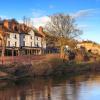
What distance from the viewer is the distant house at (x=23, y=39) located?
4156 inches

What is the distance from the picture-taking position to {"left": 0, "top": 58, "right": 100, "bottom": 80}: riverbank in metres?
73.9

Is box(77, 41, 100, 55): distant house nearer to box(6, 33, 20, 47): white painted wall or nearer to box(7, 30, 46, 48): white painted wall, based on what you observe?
box(7, 30, 46, 48): white painted wall

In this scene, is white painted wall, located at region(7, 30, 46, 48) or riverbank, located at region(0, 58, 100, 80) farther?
white painted wall, located at region(7, 30, 46, 48)

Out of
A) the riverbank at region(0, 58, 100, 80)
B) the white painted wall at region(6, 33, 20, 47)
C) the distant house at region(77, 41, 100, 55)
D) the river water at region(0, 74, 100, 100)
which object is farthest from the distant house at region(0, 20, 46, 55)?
the river water at region(0, 74, 100, 100)

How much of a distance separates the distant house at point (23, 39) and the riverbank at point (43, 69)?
17988 mm

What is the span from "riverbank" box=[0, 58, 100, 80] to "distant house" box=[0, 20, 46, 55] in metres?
18.0

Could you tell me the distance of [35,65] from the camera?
79.6 metres

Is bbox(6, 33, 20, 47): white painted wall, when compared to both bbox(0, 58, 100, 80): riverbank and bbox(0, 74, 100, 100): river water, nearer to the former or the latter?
bbox(0, 58, 100, 80): riverbank

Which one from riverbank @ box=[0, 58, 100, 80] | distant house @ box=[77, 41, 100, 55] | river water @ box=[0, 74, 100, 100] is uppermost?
distant house @ box=[77, 41, 100, 55]

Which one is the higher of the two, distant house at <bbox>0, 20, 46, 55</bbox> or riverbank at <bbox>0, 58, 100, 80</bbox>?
distant house at <bbox>0, 20, 46, 55</bbox>

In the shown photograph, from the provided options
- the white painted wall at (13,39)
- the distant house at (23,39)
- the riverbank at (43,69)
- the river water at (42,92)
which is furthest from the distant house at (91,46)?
the river water at (42,92)

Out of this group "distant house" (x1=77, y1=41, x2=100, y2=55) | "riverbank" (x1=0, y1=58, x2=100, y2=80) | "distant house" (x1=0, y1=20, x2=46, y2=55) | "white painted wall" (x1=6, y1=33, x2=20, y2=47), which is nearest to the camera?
"riverbank" (x1=0, y1=58, x2=100, y2=80)

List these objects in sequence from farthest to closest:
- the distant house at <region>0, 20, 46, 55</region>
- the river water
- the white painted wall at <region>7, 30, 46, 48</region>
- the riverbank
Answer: the white painted wall at <region>7, 30, 46, 48</region>, the distant house at <region>0, 20, 46, 55</region>, the riverbank, the river water

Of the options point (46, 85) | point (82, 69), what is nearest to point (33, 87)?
point (46, 85)
